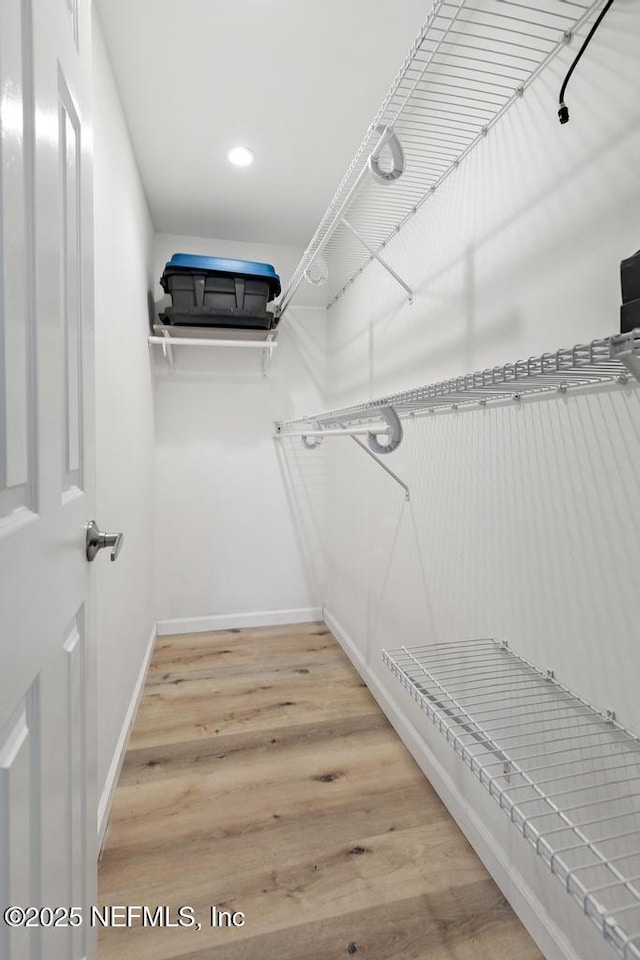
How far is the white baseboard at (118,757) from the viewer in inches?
56.1

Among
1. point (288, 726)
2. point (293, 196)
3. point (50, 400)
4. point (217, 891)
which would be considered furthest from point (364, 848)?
point (293, 196)

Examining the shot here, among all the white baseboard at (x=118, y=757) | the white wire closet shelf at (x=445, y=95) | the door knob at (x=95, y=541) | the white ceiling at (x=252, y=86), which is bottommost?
the white baseboard at (x=118, y=757)

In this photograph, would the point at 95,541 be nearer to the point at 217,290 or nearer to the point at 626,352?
the point at 626,352

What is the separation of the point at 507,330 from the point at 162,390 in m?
2.13

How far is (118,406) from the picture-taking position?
5.59 ft

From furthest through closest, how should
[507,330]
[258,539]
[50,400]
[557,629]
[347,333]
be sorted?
[258,539]
[347,333]
[507,330]
[557,629]
[50,400]

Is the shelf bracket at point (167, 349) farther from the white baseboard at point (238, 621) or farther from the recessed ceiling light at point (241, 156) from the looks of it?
the white baseboard at point (238, 621)

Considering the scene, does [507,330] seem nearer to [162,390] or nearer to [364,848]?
[364,848]

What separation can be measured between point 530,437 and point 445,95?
2.88 ft

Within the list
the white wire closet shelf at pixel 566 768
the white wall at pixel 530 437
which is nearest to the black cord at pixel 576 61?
the white wall at pixel 530 437

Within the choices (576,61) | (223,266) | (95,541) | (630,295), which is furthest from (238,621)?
(576,61)

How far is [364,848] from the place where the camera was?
139 cm

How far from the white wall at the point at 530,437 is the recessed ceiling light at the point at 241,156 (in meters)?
0.76

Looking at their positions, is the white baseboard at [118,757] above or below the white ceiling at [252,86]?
below
